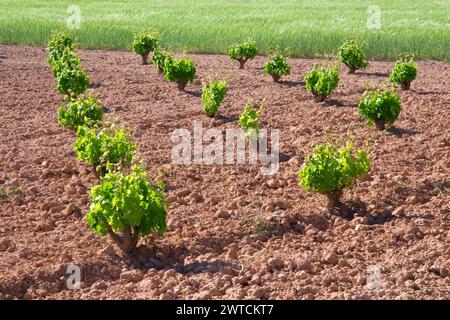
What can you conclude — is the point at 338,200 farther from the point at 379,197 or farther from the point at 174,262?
the point at 174,262

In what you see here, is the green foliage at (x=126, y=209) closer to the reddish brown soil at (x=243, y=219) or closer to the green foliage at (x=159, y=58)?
the reddish brown soil at (x=243, y=219)

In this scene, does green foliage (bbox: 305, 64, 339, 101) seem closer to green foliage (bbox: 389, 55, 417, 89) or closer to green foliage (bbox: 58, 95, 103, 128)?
green foliage (bbox: 389, 55, 417, 89)

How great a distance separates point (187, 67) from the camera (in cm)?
1381

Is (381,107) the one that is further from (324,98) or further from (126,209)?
(126,209)

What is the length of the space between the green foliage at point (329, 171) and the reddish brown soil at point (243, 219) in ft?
0.98

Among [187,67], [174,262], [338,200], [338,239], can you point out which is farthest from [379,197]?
[187,67]

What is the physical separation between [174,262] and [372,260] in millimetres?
1714

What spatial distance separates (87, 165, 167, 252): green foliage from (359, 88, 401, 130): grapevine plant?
4.65 m

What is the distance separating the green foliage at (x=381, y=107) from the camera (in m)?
10.5

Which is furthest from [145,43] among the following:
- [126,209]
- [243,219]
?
[126,209]

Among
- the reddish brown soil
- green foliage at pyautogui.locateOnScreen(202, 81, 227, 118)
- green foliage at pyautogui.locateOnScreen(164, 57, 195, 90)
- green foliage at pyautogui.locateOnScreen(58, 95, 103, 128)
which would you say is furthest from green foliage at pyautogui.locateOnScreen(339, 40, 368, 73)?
green foliage at pyautogui.locateOnScreen(58, 95, 103, 128)

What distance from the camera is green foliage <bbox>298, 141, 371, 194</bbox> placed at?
7605 millimetres

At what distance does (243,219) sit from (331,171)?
98 cm

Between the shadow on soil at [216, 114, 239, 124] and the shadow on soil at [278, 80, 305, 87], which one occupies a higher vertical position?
the shadow on soil at [278, 80, 305, 87]
